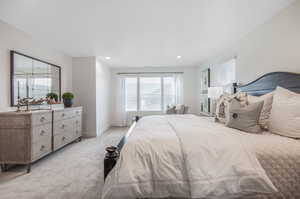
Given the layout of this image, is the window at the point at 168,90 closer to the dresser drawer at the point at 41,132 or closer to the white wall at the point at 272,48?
the white wall at the point at 272,48

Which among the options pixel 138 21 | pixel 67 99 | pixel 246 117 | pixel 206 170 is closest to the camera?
pixel 206 170

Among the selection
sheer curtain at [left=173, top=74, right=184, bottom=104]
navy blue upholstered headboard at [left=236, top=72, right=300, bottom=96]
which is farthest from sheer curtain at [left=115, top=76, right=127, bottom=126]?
navy blue upholstered headboard at [left=236, top=72, right=300, bottom=96]

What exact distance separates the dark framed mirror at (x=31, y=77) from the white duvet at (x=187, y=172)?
8.58 ft

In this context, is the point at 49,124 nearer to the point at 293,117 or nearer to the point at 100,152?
the point at 100,152

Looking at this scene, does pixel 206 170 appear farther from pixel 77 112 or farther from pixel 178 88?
pixel 178 88

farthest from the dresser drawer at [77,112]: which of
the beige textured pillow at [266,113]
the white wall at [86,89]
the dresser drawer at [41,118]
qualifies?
the beige textured pillow at [266,113]

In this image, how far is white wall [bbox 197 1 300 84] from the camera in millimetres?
1882

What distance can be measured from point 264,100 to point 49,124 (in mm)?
3469

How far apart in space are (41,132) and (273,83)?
3746 mm

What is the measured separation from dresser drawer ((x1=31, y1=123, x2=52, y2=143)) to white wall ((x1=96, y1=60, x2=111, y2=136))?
1.79m

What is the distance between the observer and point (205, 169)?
1.12m

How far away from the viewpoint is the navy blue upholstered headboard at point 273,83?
178 centimetres

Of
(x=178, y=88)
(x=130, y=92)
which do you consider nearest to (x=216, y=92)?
(x=178, y=88)

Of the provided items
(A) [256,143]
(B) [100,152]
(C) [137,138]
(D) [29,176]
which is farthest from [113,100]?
(A) [256,143]
